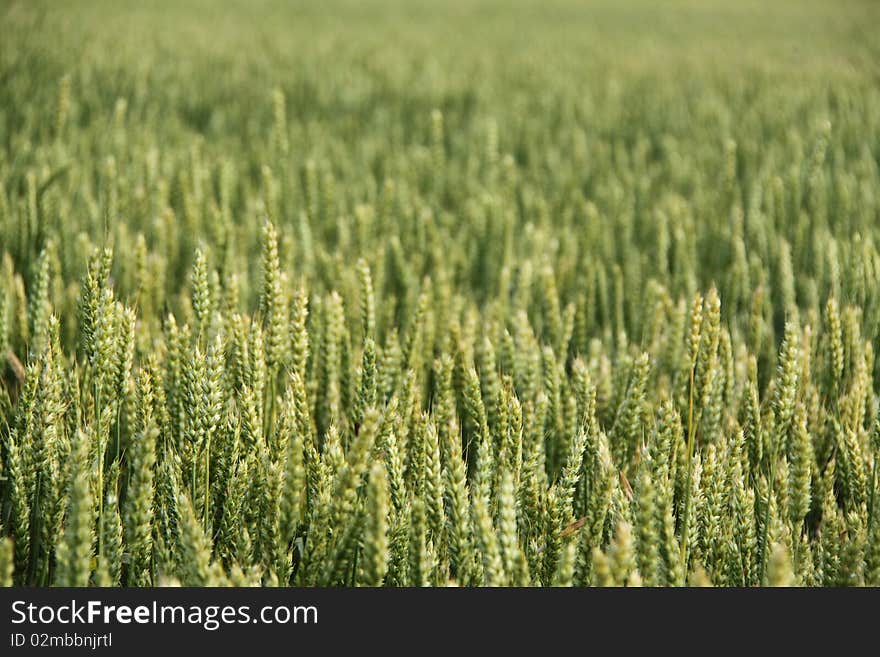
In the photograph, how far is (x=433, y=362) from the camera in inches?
75.5

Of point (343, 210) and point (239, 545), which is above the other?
point (343, 210)

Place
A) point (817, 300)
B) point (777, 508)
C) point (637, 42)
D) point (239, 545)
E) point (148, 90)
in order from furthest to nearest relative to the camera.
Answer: point (637, 42) → point (148, 90) → point (817, 300) → point (777, 508) → point (239, 545)

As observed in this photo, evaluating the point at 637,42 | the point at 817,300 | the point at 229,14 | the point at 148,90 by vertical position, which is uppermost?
the point at 229,14

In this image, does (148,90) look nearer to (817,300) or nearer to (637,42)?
(817,300)

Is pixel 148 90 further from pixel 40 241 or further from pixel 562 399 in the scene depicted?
pixel 562 399

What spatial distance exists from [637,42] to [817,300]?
7866 mm

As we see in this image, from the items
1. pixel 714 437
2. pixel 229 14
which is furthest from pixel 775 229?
pixel 229 14

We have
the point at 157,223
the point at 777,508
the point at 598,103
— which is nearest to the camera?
the point at 777,508

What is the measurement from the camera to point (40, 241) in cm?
249

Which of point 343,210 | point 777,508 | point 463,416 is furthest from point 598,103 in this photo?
point 777,508

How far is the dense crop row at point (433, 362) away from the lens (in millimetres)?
1292

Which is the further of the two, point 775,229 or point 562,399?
point 775,229

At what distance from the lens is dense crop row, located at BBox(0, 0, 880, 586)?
4.24 ft

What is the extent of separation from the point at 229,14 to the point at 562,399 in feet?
33.5
